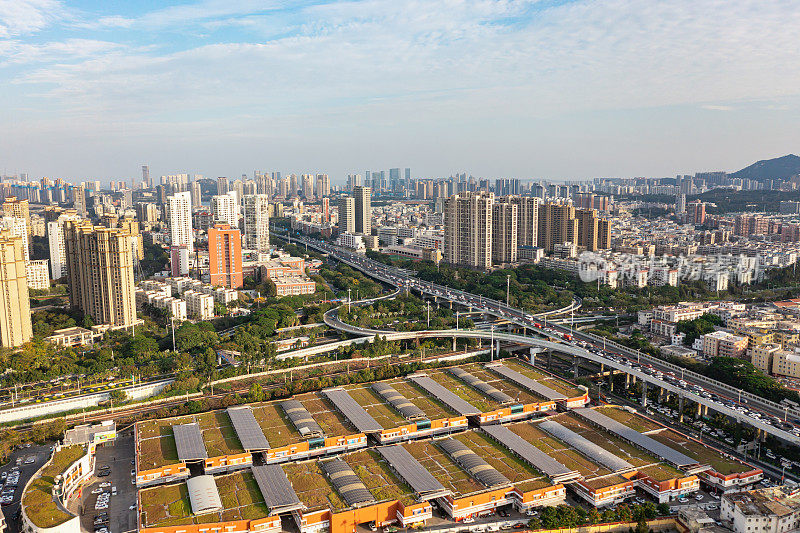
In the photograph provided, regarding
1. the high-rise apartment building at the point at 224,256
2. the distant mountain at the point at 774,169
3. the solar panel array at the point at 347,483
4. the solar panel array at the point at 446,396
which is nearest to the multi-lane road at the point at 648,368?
the solar panel array at the point at 446,396

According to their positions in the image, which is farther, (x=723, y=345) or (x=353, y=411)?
(x=723, y=345)

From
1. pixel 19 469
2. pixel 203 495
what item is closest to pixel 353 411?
pixel 203 495

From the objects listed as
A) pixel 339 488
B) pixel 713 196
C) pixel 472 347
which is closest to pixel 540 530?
pixel 339 488

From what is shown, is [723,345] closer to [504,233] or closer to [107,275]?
[504,233]

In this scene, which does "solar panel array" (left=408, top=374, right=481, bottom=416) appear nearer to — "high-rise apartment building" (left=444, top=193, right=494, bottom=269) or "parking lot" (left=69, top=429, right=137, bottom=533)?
"parking lot" (left=69, top=429, right=137, bottom=533)

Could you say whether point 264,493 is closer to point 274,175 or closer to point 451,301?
point 451,301

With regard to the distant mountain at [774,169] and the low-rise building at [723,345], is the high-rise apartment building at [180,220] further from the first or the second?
the distant mountain at [774,169]
